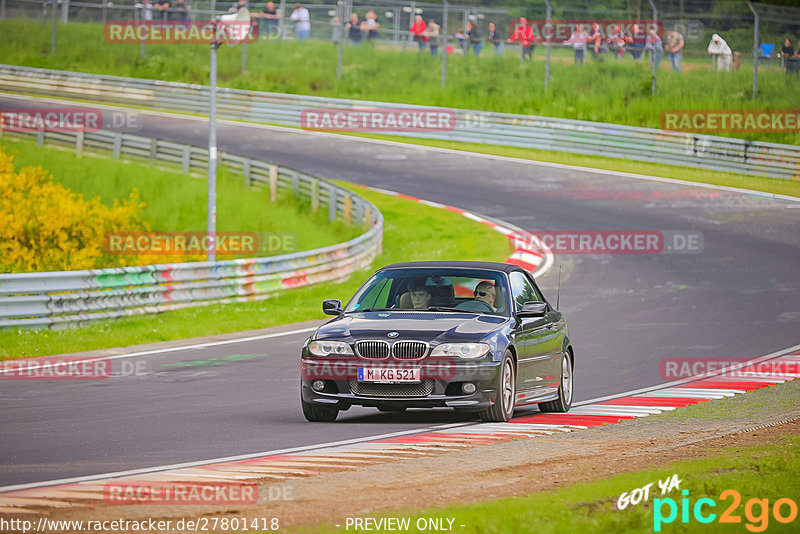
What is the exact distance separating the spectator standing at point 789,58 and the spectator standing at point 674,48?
3033 millimetres

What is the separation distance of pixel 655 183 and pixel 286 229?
36.8ft

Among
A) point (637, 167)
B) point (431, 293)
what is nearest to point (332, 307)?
point (431, 293)

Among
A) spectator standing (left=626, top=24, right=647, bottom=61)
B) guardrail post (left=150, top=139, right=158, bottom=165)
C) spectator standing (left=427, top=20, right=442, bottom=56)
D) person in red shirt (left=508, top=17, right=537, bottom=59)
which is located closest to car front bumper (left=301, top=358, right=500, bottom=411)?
guardrail post (left=150, top=139, right=158, bottom=165)

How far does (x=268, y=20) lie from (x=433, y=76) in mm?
6358

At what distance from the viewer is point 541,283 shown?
2383cm

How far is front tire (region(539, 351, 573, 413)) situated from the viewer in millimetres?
12422

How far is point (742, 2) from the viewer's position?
118 ft

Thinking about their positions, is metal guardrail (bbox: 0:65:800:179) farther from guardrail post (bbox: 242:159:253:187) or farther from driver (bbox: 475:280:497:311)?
driver (bbox: 475:280:497:311)

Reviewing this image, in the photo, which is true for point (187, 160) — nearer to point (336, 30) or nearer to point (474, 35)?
point (336, 30)

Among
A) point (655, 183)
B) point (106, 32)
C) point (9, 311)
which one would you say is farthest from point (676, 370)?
point (106, 32)

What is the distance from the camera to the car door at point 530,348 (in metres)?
11.5

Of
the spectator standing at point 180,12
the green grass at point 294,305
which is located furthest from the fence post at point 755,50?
the spectator standing at point 180,12

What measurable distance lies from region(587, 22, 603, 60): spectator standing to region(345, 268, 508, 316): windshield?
28.6m

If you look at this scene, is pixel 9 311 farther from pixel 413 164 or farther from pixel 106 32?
pixel 106 32
